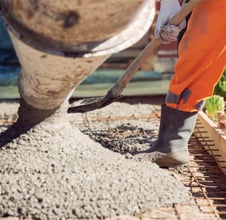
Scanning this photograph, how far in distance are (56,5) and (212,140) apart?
6.83 feet

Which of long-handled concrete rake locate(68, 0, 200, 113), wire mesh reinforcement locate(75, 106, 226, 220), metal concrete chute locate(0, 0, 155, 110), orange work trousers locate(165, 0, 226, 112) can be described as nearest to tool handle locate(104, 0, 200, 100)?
long-handled concrete rake locate(68, 0, 200, 113)

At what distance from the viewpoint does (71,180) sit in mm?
2668

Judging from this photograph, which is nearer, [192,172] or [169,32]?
[169,32]

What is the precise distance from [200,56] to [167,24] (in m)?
0.24

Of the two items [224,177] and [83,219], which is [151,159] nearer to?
[224,177]

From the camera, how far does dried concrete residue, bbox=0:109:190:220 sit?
254 centimetres

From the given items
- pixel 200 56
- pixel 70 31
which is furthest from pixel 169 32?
pixel 70 31

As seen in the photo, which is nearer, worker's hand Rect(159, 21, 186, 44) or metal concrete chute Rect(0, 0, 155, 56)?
metal concrete chute Rect(0, 0, 155, 56)

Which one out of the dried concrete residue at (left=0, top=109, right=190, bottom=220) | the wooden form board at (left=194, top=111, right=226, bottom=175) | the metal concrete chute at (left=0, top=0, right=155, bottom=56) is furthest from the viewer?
the wooden form board at (left=194, top=111, right=226, bottom=175)

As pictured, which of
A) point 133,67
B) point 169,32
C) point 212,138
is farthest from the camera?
point 212,138

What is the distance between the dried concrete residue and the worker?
247 mm

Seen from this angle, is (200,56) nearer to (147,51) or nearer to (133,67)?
(147,51)

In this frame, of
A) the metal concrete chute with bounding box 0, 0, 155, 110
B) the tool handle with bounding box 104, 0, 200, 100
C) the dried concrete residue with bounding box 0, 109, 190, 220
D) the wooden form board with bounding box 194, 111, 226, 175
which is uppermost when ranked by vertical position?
the metal concrete chute with bounding box 0, 0, 155, 110

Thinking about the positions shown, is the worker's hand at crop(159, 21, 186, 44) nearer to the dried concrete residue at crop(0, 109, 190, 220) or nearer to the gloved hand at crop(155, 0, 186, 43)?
the gloved hand at crop(155, 0, 186, 43)
